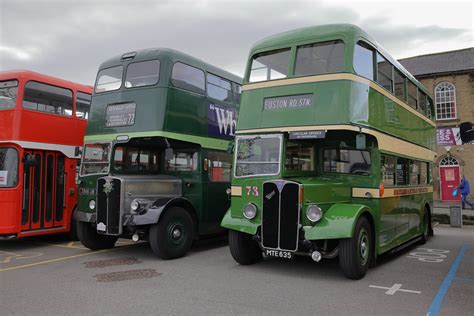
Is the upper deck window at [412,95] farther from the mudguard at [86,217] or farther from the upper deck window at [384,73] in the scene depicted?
the mudguard at [86,217]

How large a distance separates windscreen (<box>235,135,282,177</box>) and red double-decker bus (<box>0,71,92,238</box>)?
207 inches

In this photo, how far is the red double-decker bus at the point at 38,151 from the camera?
9664 mm

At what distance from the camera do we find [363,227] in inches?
280

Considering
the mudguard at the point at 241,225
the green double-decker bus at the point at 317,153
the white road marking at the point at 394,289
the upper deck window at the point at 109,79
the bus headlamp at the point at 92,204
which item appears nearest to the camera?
the white road marking at the point at 394,289

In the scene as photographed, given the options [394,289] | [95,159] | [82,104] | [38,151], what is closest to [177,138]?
[95,159]

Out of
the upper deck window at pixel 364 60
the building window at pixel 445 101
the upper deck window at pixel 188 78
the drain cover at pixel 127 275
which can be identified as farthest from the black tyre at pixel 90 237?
the building window at pixel 445 101

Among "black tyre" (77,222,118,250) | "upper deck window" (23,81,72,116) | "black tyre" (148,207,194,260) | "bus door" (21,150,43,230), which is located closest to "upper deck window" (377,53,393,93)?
"black tyre" (148,207,194,260)

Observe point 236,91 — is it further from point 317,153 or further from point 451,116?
point 451,116

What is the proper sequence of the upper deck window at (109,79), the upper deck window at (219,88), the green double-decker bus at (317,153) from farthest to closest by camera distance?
the upper deck window at (219,88), the upper deck window at (109,79), the green double-decker bus at (317,153)

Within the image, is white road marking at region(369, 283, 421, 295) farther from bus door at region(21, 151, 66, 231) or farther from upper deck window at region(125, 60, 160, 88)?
bus door at region(21, 151, 66, 231)

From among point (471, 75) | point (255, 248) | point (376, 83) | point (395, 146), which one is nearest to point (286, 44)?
point (376, 83)

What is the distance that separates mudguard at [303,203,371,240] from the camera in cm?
659

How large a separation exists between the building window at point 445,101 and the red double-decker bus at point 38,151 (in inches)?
865

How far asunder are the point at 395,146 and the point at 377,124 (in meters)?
1.24
